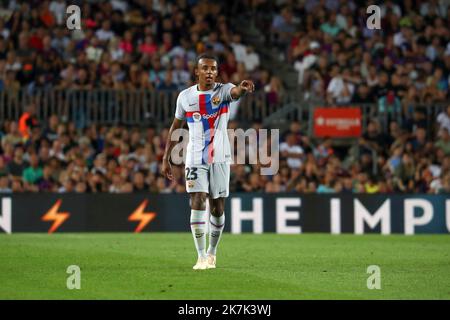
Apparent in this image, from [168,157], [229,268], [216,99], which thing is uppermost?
[216,99]

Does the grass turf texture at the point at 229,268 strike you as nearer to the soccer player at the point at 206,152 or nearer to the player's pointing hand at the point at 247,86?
the soccer player at the point at 206,152

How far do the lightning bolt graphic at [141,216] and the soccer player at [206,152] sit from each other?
954 cm

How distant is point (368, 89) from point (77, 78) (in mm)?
7046

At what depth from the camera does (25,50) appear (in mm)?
25906

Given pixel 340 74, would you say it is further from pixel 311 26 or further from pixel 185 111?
pixel 185 111

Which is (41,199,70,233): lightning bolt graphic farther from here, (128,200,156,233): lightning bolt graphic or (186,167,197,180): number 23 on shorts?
(186,167,197,180): number 23 on shorts

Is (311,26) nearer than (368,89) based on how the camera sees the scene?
No

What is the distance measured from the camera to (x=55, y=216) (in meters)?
22.4

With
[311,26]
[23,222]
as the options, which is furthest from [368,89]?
[23,222]

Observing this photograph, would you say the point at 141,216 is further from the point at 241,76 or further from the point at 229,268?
the point at 229,268

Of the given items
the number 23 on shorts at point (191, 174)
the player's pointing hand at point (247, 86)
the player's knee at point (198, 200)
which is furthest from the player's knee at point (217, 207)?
the player's pointing hand at point (247, 86)

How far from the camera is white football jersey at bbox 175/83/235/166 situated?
513 inches

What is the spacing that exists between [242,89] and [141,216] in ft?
35.2

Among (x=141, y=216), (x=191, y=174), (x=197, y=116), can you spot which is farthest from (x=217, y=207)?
(x=141, y=216)
